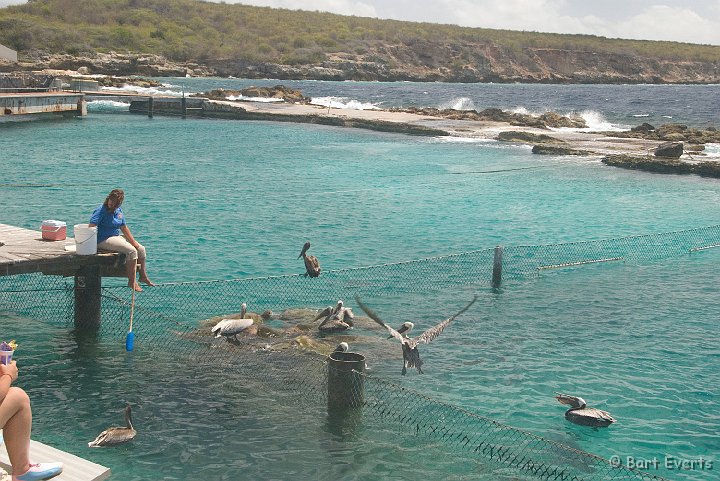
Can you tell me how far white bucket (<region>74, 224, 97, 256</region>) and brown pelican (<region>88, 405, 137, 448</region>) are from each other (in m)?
4.04

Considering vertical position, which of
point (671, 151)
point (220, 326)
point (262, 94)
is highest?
point (262, 94)

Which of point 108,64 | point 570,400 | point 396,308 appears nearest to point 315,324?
point 396,308

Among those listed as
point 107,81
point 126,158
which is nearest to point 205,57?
point 107,81

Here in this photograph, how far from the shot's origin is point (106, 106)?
83.1 meters

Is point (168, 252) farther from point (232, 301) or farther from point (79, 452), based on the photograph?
point (79, 452)

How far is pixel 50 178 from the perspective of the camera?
124ft

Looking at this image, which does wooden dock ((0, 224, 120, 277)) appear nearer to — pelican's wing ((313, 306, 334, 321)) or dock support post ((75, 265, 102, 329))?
dock support post ((75, 265, 102, 329))

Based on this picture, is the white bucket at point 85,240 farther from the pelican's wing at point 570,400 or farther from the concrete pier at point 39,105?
the concrete pier at point 39,105

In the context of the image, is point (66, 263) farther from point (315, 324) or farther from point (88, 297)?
point (315, 324)

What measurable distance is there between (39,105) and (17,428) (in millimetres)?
59466

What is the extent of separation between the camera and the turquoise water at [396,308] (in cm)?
1250

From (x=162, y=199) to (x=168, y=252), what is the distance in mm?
9839

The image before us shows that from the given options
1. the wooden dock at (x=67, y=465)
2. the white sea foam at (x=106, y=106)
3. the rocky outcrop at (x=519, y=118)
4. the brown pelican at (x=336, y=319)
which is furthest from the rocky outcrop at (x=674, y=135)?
the wooden dock at (x=67, y=465)

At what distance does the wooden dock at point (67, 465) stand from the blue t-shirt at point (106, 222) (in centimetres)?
668
